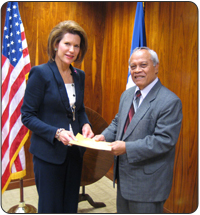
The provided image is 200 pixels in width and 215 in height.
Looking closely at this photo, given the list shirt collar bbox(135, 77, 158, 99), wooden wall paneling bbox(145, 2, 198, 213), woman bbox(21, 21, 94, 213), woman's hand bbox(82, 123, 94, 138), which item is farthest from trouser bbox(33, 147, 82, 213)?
wooden wall paneling bbox(145, 2, 198, 213)

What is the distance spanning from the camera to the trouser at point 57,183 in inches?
57.4

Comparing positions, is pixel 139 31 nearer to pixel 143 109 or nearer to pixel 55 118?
pixel 143 109

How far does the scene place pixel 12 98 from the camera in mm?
2348

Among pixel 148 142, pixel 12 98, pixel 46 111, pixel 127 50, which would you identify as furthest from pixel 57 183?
pixel 127 50

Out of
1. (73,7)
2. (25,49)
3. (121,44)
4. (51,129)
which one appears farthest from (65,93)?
(73,7)

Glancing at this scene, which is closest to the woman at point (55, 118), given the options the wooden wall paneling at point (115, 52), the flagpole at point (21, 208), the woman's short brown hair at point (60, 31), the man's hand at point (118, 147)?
the woman's short brown hair at point (60, 31)

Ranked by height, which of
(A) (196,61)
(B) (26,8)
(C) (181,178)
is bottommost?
(C) (181,178)

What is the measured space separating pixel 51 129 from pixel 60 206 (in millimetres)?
604

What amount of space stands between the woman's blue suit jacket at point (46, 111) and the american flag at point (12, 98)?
991mm

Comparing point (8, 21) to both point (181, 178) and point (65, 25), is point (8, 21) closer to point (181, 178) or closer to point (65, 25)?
point (65, 25)

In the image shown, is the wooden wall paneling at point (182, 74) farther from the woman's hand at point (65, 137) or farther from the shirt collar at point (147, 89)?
the woman's hand at point (65, 137)

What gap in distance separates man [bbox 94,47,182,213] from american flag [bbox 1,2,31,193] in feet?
4.69

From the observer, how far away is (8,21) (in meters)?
2.38

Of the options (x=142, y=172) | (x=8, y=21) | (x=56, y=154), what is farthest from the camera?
(x=8, y=21)
